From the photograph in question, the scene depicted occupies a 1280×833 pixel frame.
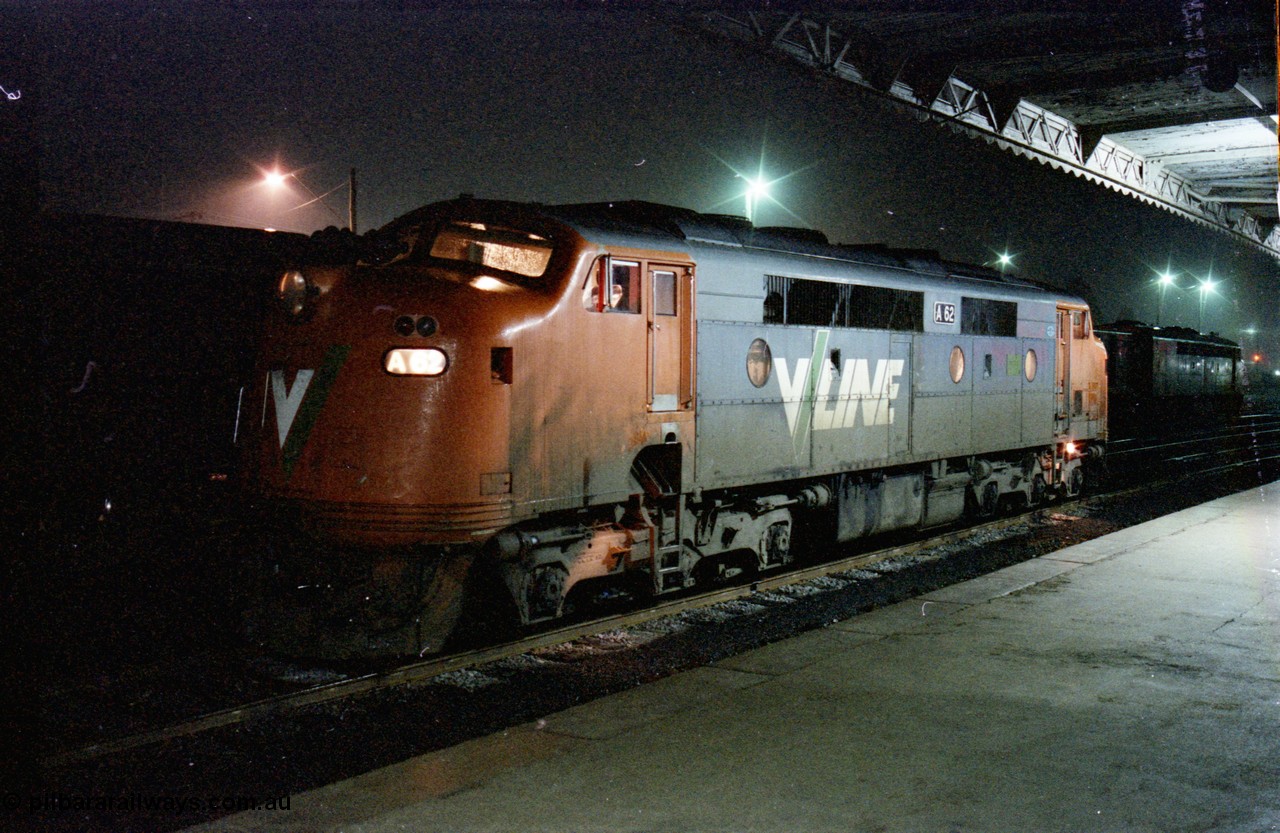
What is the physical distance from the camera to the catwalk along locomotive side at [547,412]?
23.6 ft

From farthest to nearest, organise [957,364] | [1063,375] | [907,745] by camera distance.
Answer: [1063,375] < [957,364] < [907,745]

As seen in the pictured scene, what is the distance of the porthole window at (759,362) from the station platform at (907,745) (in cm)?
258

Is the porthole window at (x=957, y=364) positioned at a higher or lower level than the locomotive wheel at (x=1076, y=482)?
higher

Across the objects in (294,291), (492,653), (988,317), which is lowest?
(492,653)

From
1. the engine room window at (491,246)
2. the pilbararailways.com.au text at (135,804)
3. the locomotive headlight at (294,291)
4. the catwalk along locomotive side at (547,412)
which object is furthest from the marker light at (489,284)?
the pilbararailways.com.au text at (135,804)

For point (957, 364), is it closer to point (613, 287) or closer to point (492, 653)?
point (613, 287)

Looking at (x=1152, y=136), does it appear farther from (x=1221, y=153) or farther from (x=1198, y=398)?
(x=1198, y=398)

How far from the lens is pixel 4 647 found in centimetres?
433

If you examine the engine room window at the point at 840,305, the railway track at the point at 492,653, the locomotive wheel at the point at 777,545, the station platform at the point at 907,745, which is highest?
the engine room window at the point at 840,305

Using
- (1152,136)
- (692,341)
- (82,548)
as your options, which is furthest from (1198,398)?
(82,548)

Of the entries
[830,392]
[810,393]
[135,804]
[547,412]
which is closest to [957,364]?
[830,392]

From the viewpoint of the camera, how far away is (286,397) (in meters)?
7.68

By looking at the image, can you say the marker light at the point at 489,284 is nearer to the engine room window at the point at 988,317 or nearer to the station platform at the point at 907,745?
Answer: the station platform at the point at 907,745

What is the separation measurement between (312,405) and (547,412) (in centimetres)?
168
